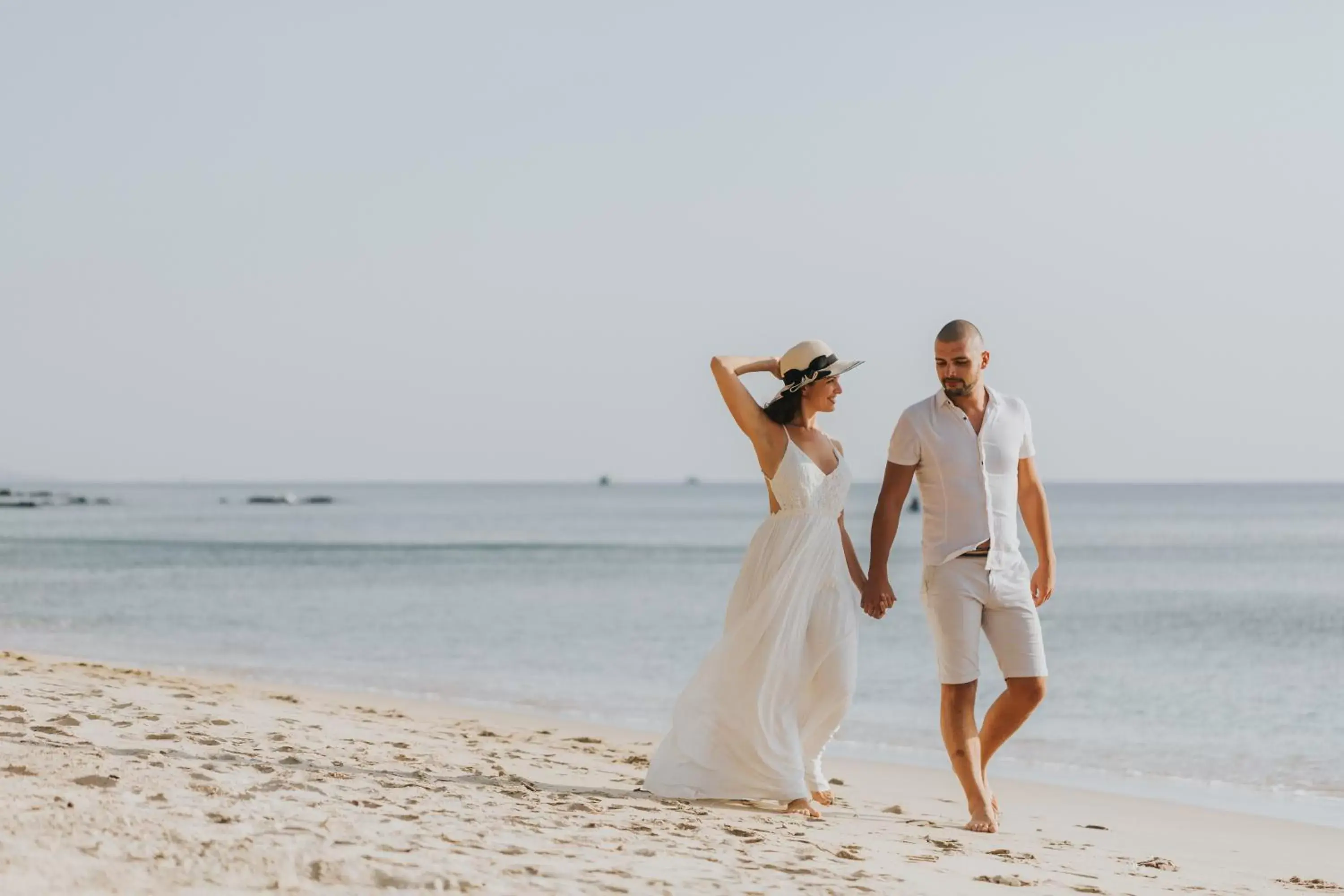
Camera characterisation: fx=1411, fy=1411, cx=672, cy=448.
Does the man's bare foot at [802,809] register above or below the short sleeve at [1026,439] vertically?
below

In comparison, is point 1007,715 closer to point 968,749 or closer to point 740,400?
point 968,749

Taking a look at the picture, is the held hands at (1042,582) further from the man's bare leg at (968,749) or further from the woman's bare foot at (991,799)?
the woman's bare foot at (991,799)

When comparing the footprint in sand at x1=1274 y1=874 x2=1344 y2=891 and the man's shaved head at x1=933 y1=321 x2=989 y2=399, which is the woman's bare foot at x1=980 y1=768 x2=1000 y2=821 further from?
the man's shaved head at x1=933 y1=321 x2=989 y2=399

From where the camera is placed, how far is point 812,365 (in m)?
5.99

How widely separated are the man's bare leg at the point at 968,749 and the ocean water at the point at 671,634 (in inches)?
115

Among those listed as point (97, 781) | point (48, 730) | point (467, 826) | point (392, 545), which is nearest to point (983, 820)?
point (467, 826)

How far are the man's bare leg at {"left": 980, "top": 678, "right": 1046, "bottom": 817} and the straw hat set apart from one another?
57.9 inches

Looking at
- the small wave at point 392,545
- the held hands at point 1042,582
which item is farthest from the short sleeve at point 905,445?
the small wave at point 392,545

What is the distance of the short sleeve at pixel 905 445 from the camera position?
592 cm

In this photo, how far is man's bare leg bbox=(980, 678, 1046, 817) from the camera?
19.3ft

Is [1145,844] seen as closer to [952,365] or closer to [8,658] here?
[952,365]

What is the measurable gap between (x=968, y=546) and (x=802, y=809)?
4.23 feet

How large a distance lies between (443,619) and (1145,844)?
52.9 ft

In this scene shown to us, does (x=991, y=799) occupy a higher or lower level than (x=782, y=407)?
lower
